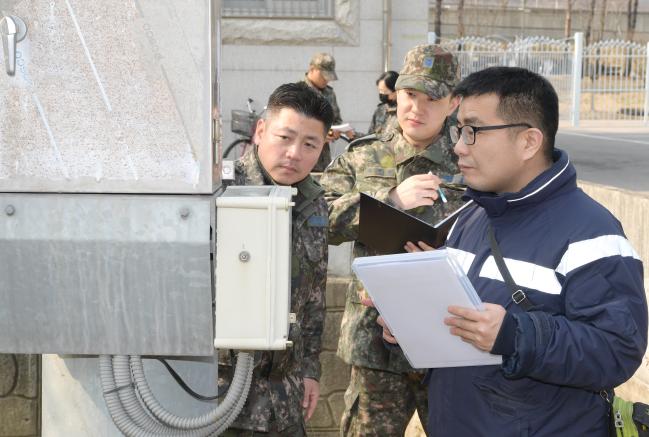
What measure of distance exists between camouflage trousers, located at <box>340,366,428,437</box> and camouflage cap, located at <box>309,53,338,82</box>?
6030 millimetres

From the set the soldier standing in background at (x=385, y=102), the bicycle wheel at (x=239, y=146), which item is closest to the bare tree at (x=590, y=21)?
the bicycle wheel at (x=239, y=146)

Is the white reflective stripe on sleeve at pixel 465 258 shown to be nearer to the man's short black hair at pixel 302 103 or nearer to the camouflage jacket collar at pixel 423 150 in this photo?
the man's short black hair at pixel 302 103

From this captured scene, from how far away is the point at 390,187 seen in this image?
4.02 metres

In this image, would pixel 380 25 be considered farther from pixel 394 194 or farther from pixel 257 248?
pixel 257 248

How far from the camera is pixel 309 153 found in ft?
11.4

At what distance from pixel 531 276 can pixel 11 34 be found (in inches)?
55.0

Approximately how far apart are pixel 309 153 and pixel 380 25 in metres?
7.37

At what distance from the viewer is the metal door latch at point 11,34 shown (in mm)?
2148

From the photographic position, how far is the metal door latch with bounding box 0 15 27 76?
2.15 meters

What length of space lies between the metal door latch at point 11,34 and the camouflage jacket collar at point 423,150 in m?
2.17

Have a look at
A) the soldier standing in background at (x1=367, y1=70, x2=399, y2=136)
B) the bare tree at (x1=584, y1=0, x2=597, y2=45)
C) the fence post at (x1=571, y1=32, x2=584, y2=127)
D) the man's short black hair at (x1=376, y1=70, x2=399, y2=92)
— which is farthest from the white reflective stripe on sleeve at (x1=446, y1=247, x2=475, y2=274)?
the bare tree at (x1=584, y1=0, x2=597, y2=45)

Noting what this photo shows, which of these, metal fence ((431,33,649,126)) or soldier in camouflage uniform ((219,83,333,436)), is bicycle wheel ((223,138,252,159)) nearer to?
soldier in camouflage uniform ((219,83,333,436))

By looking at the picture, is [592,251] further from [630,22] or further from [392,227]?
[630,22]

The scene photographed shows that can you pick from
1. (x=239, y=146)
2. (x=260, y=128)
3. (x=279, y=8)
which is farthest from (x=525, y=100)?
(x=239, y=146)
